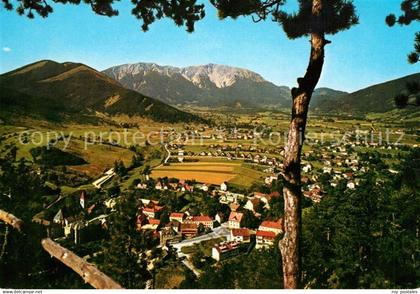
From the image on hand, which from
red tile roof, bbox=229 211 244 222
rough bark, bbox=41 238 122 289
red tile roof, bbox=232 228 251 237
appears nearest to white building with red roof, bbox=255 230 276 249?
red tile roof, bbox=232 228 251 237

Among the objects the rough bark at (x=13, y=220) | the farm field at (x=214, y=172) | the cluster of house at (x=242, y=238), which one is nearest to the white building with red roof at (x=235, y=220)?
the cluster of house at (x=242, y=238)

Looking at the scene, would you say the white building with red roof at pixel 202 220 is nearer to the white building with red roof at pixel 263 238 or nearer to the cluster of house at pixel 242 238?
the cluster of house at pixel 242 238

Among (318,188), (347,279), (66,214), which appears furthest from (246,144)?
(347,279)

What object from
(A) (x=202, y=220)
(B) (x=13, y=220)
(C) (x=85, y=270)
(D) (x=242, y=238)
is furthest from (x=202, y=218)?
(C) (x=85, y=270)

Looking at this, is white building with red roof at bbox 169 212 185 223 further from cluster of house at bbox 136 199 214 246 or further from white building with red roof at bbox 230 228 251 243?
white building with red roof at bbox 230 228 251 243

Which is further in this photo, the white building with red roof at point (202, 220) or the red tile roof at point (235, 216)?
the red tile roof at point (235, 216)

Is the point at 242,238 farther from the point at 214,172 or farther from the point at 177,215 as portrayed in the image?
the point at 214,172

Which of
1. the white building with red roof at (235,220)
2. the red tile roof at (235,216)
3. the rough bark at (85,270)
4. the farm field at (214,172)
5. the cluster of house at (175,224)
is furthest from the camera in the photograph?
the farm field at (214,172)

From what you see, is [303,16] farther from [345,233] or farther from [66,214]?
[66,214]
